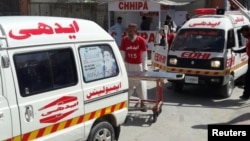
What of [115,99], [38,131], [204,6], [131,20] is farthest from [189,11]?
[38,131]

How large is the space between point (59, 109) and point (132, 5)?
11.9 metres

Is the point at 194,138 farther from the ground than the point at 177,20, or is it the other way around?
the point at 177,20

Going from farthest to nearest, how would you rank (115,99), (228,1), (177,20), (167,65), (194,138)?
(177,20) → (228,1) → (167,65) → (194,138) → (115,99)

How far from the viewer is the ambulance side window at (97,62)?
4.97 meters

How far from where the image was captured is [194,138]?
6.55 meters

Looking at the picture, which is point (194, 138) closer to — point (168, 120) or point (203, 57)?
point (168, 120)

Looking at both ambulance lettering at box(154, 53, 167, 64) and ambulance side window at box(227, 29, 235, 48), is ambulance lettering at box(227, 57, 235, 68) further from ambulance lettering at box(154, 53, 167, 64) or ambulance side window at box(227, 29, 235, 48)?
ambulance lettering at box(154, 53, 167, 64)

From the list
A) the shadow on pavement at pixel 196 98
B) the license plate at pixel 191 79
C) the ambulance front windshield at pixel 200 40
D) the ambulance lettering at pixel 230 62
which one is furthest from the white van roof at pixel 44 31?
the ambulance lettering at pixel 230 62

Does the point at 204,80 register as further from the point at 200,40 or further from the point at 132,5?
the point at 132,5

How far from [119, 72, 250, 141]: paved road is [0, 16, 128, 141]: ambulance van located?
131cm

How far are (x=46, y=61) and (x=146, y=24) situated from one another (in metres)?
12.8

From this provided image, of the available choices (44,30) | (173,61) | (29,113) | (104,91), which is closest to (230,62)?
(173,61)

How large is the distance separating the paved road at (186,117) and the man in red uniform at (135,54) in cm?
60

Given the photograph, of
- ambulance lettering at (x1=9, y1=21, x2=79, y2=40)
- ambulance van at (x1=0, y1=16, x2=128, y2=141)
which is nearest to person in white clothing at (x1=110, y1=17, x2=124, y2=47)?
ambulance van at (x1=0, y1=16, x2=128, y2=141)
